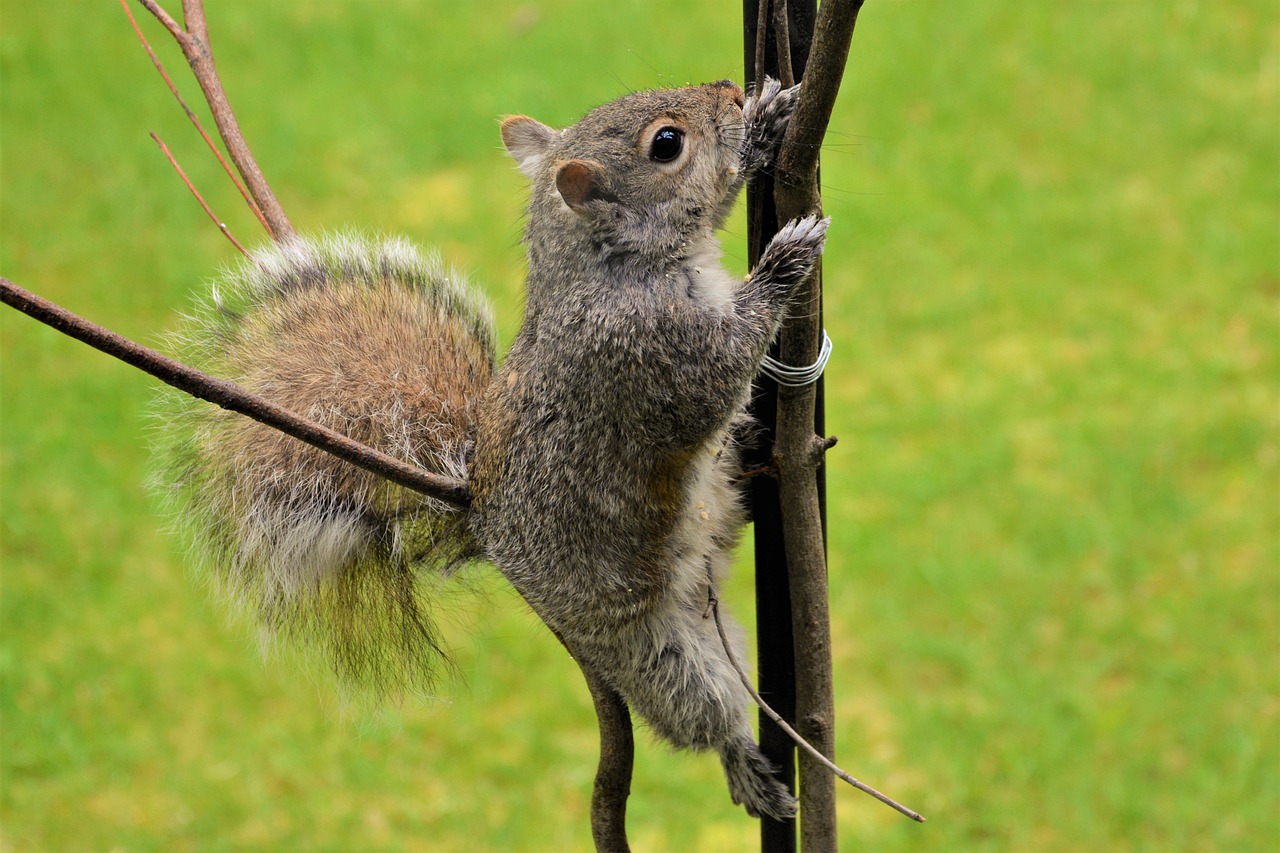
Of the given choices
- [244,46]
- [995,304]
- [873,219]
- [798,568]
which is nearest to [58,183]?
[244,46]

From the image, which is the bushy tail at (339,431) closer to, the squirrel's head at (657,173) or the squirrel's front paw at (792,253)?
the squirrel's head at (657,173)

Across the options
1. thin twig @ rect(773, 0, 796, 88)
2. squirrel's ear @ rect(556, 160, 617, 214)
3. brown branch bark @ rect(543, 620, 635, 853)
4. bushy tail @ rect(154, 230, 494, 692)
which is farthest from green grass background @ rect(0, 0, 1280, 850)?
thin twig @ rect(773, 0, 796, 88)

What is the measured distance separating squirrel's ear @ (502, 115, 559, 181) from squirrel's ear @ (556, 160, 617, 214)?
0.17 meters

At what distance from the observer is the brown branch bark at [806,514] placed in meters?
1.23

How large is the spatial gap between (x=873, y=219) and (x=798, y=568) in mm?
3381

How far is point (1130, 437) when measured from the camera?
12.1 ft

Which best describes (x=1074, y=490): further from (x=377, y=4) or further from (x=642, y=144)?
(x=377, y=4)

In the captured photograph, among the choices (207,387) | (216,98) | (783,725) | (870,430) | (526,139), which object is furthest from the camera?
(870,430)

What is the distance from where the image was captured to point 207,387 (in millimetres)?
1096

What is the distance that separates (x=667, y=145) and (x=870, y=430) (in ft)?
8.01

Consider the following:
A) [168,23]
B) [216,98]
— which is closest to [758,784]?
[216,98]

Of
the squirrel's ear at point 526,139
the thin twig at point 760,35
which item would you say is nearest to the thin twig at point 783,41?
the thin twig at point 760,35

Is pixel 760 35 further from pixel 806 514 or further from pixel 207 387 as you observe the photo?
pixel 207 387

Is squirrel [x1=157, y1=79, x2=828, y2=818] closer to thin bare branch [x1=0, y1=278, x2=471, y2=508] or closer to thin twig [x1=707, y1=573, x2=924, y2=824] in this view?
thin twig [x1=707, y1=573, x2=924, y2=824]
